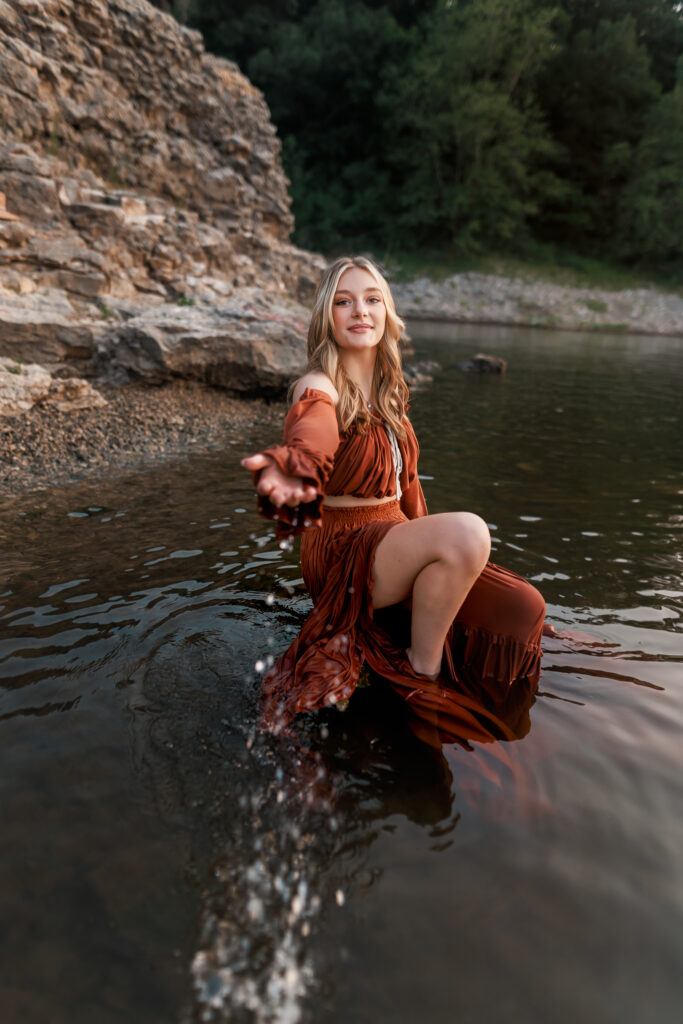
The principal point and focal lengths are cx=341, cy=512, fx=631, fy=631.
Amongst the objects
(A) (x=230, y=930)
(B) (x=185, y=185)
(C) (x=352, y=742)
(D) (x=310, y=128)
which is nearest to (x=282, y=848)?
(A) (x=230, y=930)

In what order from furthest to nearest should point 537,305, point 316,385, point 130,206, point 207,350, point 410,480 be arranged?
point 537,305, point 130,206, point 207,350, point 410,480, point 316,385

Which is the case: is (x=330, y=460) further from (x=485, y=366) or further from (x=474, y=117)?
(x=474, y=117)

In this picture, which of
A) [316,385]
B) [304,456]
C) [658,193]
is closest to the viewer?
[304,456]

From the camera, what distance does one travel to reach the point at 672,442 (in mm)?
9078

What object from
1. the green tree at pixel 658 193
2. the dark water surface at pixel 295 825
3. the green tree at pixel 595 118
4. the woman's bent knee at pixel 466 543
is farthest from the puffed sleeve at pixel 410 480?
the green tree at pixel 595 118

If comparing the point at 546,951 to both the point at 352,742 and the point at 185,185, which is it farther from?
the point at 185,185

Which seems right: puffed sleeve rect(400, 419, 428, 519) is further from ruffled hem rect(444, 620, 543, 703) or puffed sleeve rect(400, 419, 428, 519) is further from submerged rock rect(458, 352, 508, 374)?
submerged rock rect(458, 352, 508, 374)

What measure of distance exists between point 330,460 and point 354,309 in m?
0.95

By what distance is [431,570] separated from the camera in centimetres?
258

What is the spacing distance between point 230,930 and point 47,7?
15223 mm

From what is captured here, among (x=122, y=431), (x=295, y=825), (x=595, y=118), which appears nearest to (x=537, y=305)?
(x=595, y=118)

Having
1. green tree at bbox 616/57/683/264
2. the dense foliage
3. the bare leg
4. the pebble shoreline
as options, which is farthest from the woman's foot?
green tree at bbox 616/57/683/264

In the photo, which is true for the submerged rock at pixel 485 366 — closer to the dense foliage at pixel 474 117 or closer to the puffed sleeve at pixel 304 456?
the puffed sleeve at pixel 304 456

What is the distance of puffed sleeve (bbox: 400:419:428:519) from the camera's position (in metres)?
3.10
